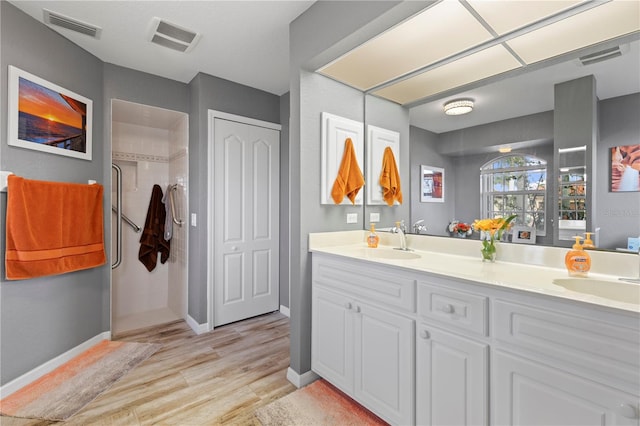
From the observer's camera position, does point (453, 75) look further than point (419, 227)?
No

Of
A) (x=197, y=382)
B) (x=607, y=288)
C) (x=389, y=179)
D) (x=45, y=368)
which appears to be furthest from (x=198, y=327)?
(x=607, y=288)

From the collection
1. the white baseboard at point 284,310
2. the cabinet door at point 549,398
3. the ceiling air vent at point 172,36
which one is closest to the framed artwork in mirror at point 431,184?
the cabinet door at point 549,398

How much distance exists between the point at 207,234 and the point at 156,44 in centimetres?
166

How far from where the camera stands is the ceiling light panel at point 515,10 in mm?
1372

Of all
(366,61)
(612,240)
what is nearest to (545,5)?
(366,61)

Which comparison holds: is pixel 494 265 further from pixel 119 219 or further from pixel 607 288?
pixel 119 219

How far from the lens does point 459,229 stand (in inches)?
A: 73.7

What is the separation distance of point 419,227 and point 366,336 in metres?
0.86

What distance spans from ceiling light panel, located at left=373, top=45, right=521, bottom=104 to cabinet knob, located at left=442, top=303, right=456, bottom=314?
53.9 inches

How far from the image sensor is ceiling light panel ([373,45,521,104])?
1681 millimetres

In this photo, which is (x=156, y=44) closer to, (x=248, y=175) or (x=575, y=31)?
(x=248, y=175)

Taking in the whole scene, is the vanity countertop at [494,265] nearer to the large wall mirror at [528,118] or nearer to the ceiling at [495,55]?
the large wall mirror at [528,118]

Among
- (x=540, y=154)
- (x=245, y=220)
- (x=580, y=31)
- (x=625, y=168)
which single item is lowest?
(x=245, y=220)

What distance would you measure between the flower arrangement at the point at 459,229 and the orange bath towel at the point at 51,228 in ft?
9.17
